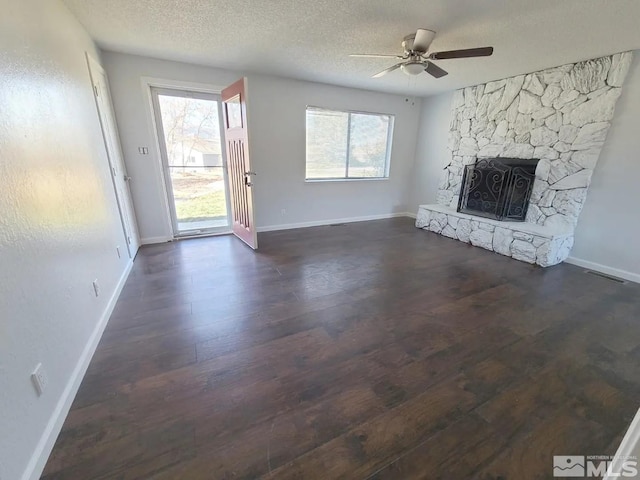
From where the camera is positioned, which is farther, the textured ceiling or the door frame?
the door frame

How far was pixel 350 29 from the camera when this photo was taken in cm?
253

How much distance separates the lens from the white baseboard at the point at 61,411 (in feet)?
3.75

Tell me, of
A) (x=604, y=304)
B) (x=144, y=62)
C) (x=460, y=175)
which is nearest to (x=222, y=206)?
(x=144, y=62)

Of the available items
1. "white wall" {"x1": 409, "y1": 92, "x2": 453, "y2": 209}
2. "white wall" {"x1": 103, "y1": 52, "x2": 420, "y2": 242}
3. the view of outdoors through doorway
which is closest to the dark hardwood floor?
the view of outdoors through doorway

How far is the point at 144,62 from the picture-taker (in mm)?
3436

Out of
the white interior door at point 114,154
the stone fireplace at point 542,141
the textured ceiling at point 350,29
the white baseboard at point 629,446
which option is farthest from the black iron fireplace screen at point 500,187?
the white interior door at point 114,154

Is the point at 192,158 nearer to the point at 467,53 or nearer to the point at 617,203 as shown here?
the point at 467,53

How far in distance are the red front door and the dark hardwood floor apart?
1.05 metres

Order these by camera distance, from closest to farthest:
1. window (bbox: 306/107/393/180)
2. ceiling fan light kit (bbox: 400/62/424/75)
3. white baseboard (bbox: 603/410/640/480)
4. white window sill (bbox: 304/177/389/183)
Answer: white baseboard (bbox: 603/410/640/480) → ceiling fan light kit (bbox: 400/62/424/75) → window (bbox: 306/107/393/180) → white window sill (bbox: 304/177/389/183)

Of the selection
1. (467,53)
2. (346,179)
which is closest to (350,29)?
(467,53)

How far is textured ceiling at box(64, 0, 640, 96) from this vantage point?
212 centimetres

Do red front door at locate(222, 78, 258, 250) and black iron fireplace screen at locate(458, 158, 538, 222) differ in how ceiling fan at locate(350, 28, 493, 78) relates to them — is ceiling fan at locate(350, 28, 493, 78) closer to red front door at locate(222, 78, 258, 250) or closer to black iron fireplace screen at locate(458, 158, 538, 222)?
red front door at locate(222, 78, 258, 250)

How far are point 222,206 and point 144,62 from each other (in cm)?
208

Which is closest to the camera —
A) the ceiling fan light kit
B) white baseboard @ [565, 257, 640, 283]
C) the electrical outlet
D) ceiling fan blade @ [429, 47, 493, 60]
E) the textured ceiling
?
the electrical outlet
